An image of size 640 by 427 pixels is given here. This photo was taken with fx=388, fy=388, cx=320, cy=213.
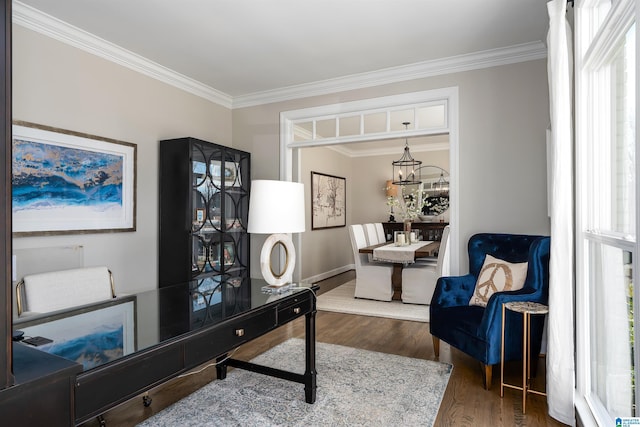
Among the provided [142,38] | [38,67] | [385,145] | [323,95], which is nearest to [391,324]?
[323,95]

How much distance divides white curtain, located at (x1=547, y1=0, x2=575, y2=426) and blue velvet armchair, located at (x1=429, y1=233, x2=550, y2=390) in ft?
1.15

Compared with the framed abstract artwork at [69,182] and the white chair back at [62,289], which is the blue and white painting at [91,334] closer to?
the white chair back at [62,289]

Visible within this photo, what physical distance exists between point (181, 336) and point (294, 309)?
877mm

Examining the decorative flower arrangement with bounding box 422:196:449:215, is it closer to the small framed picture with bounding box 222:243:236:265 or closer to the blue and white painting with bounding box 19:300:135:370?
the small framed picture with bounding box 222:243:236:265

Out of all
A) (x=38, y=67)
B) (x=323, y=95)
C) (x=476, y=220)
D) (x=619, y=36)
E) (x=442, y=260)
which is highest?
(x=323, y=95)

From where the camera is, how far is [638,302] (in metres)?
1.32

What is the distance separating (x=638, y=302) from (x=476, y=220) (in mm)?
2419

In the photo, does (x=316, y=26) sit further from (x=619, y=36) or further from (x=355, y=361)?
(x=355, y=361)

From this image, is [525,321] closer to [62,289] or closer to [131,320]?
[131,320]

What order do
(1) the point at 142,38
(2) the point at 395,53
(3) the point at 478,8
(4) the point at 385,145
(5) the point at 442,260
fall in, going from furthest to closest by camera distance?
(4) the point at 385,145, (5) the point at 442,260, (2) the point at 395,53, (1) the point at 142,38, (3) the point at 478,8

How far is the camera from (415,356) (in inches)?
124

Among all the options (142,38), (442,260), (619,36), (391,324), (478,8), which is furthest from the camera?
(442,260)

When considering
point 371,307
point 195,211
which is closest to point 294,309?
point 195,211

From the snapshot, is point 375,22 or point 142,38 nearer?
point 375,22
